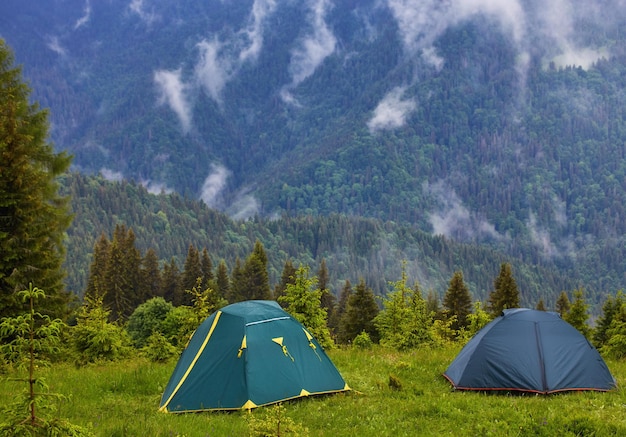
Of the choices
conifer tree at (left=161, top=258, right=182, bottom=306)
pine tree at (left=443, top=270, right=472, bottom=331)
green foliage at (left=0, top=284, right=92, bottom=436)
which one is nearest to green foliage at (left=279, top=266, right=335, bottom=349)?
green foliage at (left=0, top=284, right=92, bottom=436)

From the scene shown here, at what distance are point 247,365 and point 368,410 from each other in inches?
126

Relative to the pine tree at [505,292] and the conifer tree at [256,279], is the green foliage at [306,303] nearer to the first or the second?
the pine tree at [505,292]

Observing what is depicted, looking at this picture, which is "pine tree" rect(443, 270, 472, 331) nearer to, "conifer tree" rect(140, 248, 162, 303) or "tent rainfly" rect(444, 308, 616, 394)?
"conifer tree" rect(140, 248, 162, 303)

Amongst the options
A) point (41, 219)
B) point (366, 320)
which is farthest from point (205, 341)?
point (366, 320)

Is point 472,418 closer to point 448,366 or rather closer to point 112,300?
point 448,366

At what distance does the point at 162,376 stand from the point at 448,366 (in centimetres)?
889

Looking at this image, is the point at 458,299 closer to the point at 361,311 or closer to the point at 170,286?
the point at 361,311

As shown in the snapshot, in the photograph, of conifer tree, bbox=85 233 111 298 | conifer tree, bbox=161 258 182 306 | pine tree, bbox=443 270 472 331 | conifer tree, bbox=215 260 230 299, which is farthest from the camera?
conifer tree, bbox=215 260 230 299

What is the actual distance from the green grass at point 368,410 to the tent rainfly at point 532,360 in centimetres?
44

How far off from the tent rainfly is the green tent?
12.6 feet

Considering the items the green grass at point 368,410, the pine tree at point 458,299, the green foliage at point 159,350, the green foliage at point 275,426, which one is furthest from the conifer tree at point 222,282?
the green foliage at point 275,426

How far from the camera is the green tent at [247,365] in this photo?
14.2 m

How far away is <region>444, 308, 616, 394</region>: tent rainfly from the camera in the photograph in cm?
1530

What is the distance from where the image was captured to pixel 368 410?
13844mm
